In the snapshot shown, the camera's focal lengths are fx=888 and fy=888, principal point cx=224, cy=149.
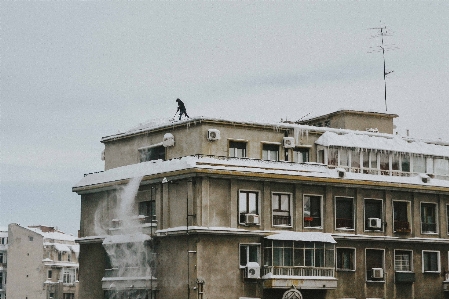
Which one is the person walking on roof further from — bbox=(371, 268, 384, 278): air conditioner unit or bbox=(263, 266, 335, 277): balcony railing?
bbox=(371, 268, 384, 278): air conditioner unit

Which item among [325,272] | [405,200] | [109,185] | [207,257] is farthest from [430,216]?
[109,185]

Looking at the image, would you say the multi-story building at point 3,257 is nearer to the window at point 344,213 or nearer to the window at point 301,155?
the window at point 301,155

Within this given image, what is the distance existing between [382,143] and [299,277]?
1100 cm

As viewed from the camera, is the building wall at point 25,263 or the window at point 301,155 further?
the building wall at point 25,263

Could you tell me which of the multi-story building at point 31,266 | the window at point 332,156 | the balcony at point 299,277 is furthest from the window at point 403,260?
the multi-story building at point 31,266

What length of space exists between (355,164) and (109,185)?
14.9 meters

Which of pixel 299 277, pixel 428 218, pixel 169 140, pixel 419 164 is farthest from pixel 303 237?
pixel 419 164

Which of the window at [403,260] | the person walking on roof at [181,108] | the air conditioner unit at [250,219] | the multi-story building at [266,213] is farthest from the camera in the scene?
the window at [403,260]

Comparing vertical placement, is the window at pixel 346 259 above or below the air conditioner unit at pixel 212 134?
below

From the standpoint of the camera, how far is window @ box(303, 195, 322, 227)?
5094cm

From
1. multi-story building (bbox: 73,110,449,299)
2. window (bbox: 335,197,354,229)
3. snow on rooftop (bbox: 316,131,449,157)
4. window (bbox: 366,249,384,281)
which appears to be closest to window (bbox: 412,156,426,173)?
multi-story building (bbox: 73,110,449,299)

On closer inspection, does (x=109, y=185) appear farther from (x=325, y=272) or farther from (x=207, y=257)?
(x=325, y=272)

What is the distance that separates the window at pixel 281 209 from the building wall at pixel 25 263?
206 ft

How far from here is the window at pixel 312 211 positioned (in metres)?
50.9
